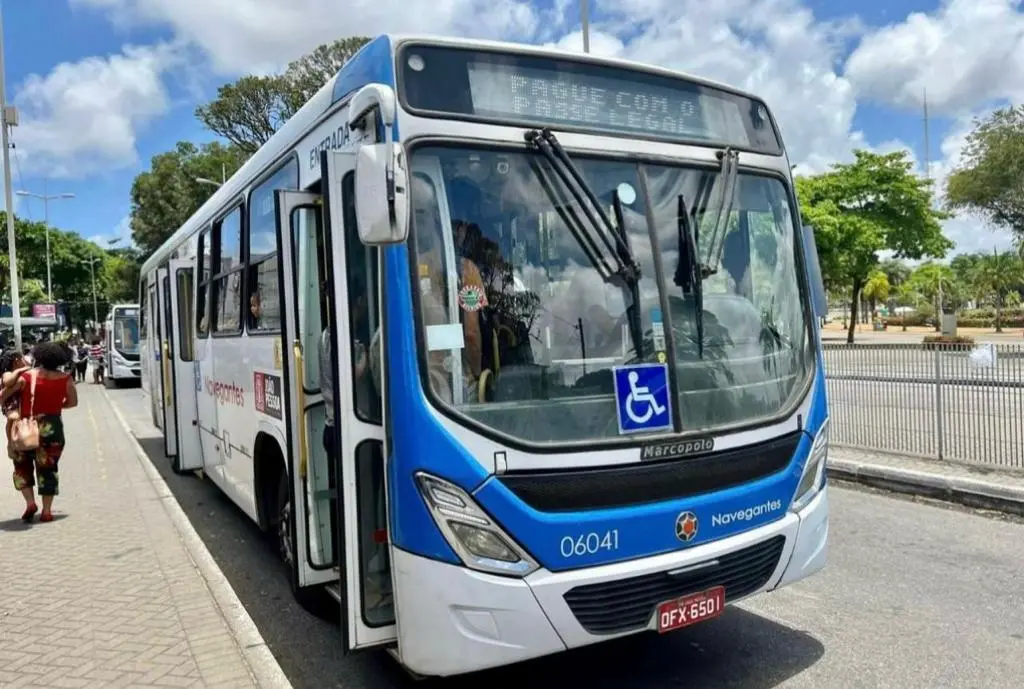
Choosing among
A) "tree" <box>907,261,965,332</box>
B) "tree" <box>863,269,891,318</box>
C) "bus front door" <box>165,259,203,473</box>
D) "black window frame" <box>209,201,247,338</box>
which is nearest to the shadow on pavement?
"black window frame" <box>209,201,247,338</box>

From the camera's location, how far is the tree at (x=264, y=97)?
38.9 meters

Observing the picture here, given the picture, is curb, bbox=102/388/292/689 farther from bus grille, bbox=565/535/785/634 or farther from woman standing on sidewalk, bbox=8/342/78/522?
bus grille, bbox=565/535/785/634

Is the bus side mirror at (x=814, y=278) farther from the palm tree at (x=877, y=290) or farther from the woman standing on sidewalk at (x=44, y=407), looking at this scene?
the palm tree at (x=877, y=290)

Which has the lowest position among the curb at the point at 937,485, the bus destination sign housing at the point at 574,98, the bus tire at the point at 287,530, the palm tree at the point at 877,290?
the curb at the point at 937,485

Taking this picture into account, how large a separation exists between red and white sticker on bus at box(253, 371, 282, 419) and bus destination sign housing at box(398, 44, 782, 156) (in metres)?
2.31

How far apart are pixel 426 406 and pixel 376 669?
191cm

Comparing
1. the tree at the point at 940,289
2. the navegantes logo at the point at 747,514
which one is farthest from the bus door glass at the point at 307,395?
the tree at the point at 940,289

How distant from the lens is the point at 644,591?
140 inches

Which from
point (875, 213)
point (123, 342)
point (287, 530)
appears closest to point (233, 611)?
point (287, 530)

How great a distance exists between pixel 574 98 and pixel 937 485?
604cm

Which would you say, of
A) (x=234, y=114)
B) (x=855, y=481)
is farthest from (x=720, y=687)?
(x=234, y=114)

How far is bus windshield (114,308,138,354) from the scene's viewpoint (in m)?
28.7

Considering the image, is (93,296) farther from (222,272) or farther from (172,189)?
(222,272)

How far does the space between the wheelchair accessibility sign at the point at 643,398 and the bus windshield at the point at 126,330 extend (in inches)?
1113
